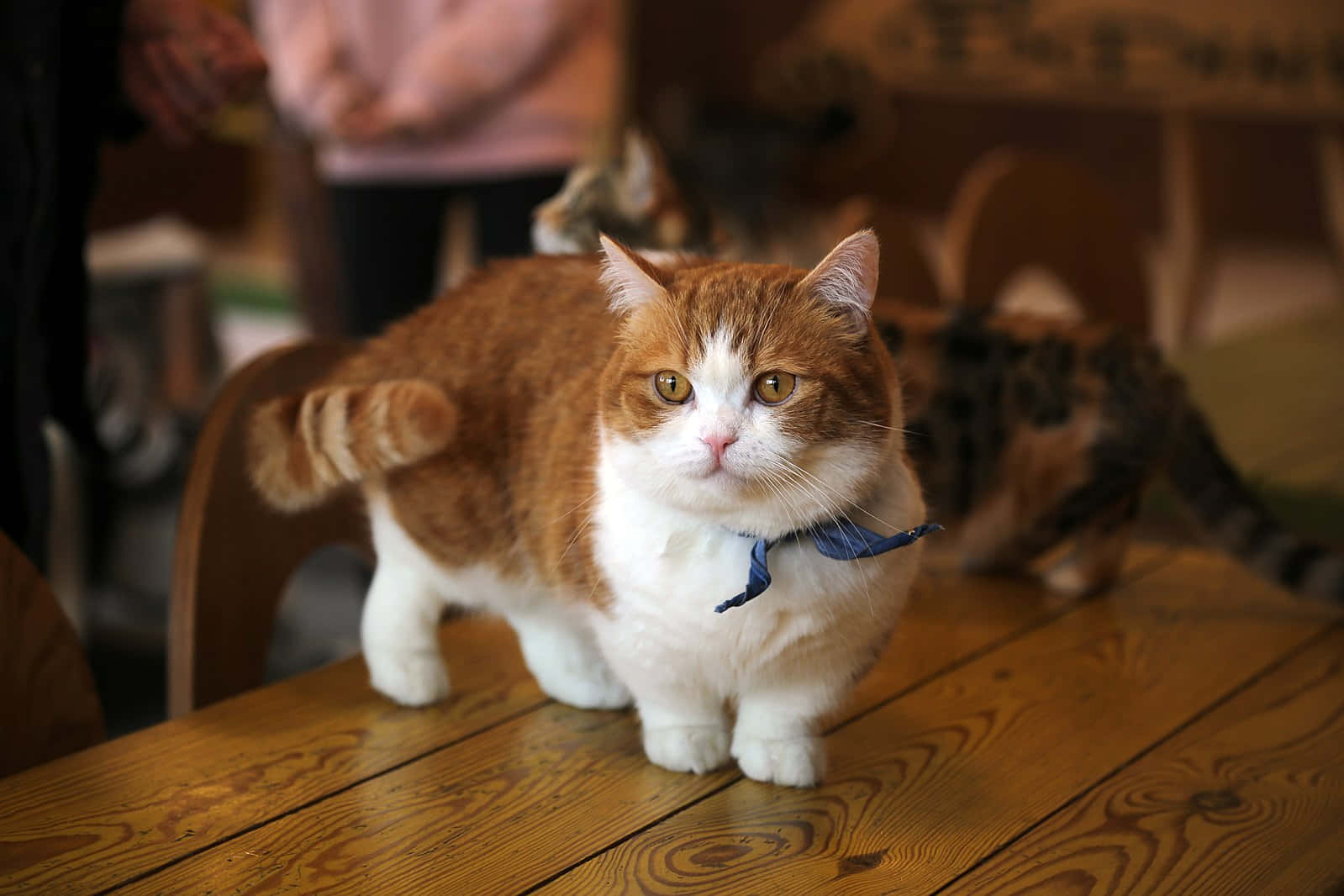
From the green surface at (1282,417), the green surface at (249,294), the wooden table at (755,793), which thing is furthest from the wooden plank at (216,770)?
the green surface at (249,294)

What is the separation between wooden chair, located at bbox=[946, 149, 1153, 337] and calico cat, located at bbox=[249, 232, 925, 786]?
1.05m

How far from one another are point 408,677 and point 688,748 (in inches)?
11.6

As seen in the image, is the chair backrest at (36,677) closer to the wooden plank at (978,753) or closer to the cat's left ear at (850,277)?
the wooden plank at (978,753)

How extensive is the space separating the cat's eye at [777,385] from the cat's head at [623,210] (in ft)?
2.08

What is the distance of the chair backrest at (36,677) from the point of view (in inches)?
41.9

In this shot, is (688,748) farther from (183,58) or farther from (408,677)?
(183,58)

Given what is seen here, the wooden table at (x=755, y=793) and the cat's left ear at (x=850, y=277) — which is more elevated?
the cat's left ear at (x=850, y=277)

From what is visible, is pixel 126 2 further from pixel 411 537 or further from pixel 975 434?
pixel 975 434

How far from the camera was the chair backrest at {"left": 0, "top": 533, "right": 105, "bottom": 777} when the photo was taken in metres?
1.07

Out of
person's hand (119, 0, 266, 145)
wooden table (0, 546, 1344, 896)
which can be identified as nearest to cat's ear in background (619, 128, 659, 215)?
person's hand (119, 0, 266, 145)

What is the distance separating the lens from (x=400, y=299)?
7.13 feet

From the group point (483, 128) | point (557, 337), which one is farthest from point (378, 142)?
A: point (557, 337)

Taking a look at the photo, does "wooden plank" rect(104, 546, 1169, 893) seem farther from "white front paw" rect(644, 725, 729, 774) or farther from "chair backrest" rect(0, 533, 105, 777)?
"chair backrest" rect(0, 533, 105, 777)

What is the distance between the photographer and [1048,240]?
2.23 m
